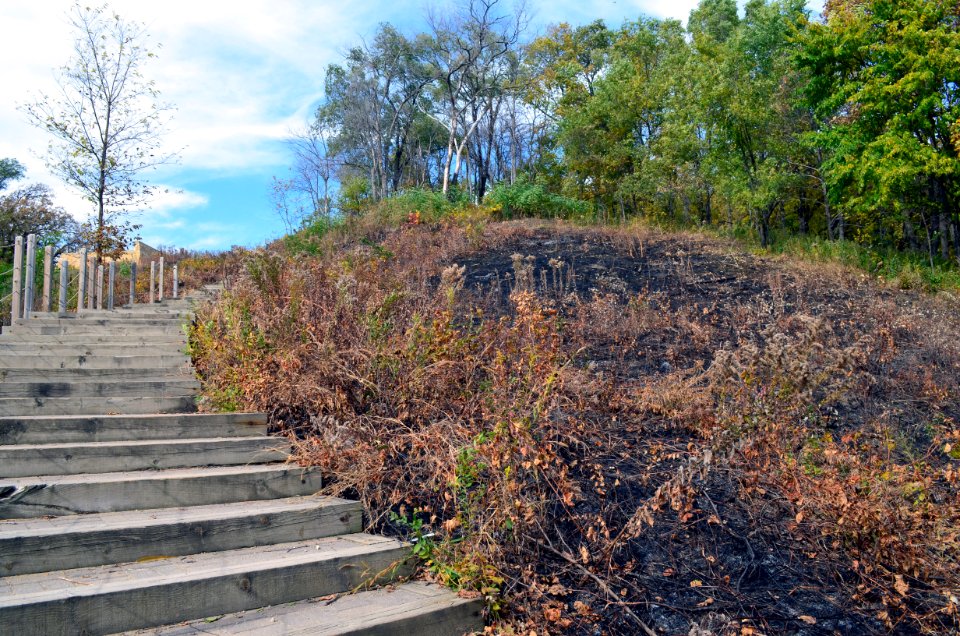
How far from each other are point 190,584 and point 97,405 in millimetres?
2804

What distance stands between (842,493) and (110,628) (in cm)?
357

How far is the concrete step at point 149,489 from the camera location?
324 centimetres

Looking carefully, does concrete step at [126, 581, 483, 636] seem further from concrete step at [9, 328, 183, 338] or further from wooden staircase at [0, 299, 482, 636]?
A: concrete step at [9, 328, 183, 338]

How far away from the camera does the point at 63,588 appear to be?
2.58 meters

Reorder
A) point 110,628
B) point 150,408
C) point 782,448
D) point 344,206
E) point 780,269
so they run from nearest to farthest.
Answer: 1. point 110,628
2. point 782,448
3. point 150,408
4. point 780,269
5. point 344,206

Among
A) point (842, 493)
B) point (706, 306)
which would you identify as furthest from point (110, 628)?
point (706, 306)

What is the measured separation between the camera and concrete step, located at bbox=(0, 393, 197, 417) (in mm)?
4582

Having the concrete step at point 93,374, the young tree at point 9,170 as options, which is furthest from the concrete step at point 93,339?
the young tree at point 9,170

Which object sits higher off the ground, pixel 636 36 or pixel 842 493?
pixel 636 36

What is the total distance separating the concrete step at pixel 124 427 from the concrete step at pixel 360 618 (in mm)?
1972

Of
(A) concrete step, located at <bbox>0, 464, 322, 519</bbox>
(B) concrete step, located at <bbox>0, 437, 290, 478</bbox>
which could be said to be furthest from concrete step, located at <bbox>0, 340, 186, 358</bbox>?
(A) concrete step, located at <bbox>0, 464, 322, 519</bbox>

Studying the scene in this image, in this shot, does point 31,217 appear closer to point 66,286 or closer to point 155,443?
point 66,286

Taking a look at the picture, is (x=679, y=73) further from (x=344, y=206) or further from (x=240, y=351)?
(x=240, y=351)

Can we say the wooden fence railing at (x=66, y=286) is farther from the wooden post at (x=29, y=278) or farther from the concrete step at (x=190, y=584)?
the concrete step at (x=190, y=584)
